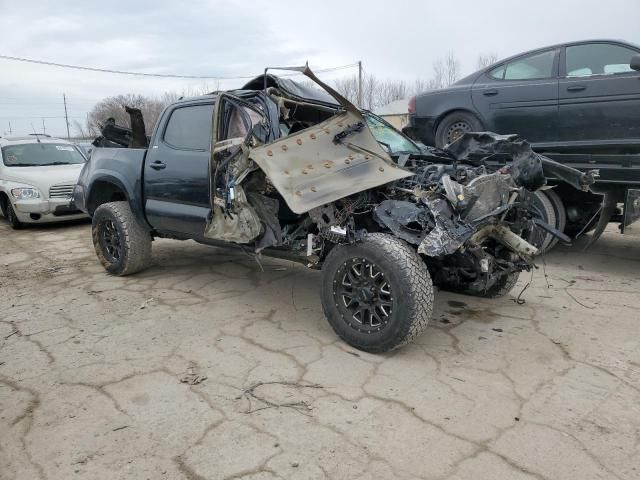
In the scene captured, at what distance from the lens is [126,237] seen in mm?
5121

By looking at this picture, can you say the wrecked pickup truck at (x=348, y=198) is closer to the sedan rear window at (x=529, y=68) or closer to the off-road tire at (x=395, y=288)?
the off-road tire at (x=395, y=288)

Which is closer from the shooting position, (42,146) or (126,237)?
(126,237)

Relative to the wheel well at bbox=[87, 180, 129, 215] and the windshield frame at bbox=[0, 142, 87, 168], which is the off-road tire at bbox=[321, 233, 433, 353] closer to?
the wheel well at bbox=[87, 180, 129, 215]

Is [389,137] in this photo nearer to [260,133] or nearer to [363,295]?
[260,133]

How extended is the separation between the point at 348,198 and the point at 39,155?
8.21 m

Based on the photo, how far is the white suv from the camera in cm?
841

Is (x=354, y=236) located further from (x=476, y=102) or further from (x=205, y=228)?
(x=476, y=102)

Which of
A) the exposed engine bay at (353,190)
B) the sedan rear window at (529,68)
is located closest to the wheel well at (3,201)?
the exposed engine bay at (353,190)

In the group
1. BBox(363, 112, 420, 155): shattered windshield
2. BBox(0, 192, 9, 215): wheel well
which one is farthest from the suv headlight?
BBox(363, 112, 420, 155): shattered windshield

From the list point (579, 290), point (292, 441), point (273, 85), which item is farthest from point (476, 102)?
point (292, 441)


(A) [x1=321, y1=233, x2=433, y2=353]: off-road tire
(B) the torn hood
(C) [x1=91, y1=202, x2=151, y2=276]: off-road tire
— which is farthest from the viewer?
(C) [x1=91, y1=202, x2=151, y2=276]: off-road tire

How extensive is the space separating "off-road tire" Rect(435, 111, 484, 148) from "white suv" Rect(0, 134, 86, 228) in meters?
5.96

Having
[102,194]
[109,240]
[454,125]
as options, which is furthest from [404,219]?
[102,194]

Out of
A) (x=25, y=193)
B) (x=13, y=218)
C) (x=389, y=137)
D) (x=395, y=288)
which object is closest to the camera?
(x=395, y=288)
